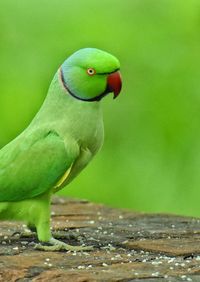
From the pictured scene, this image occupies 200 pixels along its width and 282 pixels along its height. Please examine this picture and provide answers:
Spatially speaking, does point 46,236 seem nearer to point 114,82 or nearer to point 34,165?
point 34,165

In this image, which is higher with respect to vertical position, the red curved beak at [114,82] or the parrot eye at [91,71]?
the parrot eye at [91,71]

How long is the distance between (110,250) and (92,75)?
0.72m

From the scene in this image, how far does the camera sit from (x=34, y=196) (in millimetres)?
3613

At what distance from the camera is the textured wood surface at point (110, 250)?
122 inches

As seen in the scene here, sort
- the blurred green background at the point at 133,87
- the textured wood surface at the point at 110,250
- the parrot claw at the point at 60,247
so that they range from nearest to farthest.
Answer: the textured wood surface at the point at 110,250 < the parrot claw at the point at 60,247 < the blurred green background at the point at 133,87

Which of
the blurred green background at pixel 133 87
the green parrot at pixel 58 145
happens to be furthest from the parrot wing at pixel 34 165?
the blurred green background at pixel 133 87

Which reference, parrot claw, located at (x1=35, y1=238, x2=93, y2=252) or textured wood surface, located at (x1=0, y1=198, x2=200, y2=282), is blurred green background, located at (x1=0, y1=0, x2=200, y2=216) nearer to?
textured wood surface, located at (x1=0, y1=198, x2=200, y2=282)

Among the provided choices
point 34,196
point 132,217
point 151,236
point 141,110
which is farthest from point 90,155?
point 141,110

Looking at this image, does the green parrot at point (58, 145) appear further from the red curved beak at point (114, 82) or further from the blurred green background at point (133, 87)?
the blurred green background at point (133, 87)

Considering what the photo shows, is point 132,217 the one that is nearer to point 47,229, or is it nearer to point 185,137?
point 47,229

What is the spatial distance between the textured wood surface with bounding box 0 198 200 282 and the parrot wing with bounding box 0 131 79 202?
0.24 m

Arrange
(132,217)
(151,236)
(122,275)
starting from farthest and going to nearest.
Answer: (132,217)
(151,236)
(122,275)

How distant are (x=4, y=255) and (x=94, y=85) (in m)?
0.78

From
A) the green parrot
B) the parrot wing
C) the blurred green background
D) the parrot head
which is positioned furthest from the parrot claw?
the blurred green background
